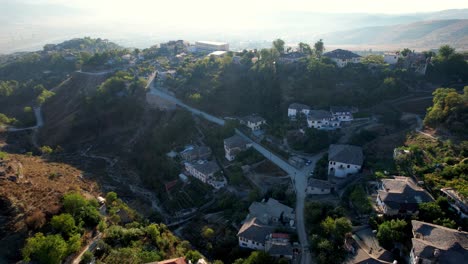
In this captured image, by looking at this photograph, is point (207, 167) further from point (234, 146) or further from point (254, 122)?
point (254, 122)

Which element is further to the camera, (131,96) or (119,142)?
(131,96)

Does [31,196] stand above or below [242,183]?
above

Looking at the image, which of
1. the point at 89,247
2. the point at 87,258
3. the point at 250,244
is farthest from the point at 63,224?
the point at 250,244

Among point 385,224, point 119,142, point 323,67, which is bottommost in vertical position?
point 119,142

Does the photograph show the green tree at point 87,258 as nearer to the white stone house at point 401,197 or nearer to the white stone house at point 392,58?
the white stone house at point 401,197

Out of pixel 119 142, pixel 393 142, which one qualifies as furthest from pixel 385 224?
pixel 119 142

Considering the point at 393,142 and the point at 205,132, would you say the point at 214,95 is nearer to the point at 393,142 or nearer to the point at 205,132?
Answer: the point at 205,132

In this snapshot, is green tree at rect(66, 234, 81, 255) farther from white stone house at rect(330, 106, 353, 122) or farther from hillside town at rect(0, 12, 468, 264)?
white stone house at rect(330, 106, 353, 122)
